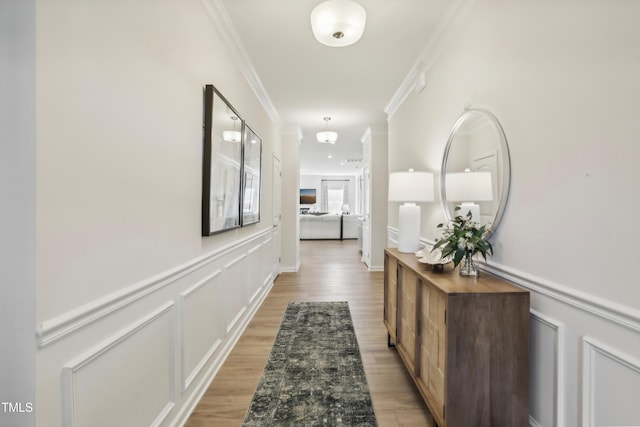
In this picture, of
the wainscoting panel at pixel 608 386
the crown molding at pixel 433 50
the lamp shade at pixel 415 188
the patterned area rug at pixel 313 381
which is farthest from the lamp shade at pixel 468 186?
the patterned area rug at pixel 313 381

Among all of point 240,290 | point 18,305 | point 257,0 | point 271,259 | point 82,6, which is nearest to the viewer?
point 18,305

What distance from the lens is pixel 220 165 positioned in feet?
6.77

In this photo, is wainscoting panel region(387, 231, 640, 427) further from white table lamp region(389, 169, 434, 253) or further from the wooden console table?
white table lamp region(389, 169, 434, 253)

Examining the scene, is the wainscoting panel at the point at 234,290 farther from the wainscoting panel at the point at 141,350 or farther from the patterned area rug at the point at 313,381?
the patterned area rug at the point at 313,381

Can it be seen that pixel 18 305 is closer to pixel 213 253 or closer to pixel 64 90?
pixel 64 90

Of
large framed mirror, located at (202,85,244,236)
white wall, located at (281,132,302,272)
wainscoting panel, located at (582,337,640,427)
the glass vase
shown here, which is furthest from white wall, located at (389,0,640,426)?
white wall, located at (281,132,302,272)

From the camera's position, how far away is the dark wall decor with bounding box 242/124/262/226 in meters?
2.68

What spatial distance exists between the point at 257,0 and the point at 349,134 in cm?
405

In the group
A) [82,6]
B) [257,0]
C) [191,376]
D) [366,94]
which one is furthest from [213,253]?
[366,94]

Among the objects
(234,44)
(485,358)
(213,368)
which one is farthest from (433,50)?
(213,368)

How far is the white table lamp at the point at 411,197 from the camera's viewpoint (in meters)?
2.35

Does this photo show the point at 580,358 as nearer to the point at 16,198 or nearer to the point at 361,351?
the point at 361,351

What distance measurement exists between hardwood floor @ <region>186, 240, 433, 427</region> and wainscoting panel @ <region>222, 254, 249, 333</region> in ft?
0.83

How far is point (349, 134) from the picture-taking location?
5.88m
